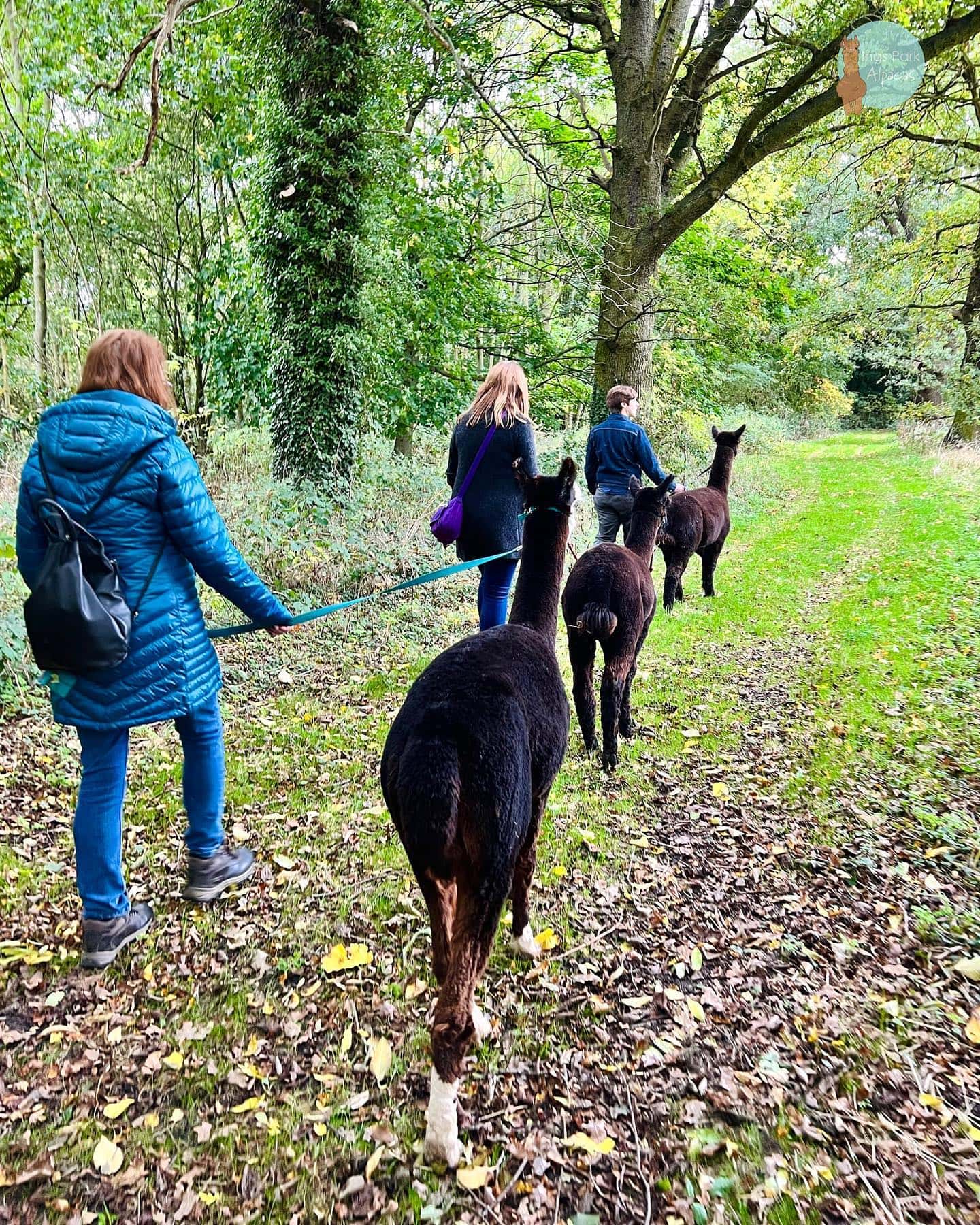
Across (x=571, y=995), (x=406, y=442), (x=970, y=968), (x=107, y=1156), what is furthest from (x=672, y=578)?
(x=107, y=1156)

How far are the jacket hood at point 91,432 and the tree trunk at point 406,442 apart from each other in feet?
28.9

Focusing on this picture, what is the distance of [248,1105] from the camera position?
95.5 inches

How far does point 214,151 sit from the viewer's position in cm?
1109

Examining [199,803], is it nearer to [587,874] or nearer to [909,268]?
[587,874]

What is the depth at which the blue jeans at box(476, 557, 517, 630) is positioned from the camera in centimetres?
504

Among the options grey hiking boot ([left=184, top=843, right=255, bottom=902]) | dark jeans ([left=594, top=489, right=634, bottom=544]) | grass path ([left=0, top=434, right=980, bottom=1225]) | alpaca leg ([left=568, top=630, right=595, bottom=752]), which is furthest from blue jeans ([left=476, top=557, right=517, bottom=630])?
grey hiking boot ([left=184, top=843, right=255, bottom=902])

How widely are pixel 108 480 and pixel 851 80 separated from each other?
8708 mm

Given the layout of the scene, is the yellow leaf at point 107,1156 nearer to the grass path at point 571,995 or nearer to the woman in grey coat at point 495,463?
the grass path at point 571,995

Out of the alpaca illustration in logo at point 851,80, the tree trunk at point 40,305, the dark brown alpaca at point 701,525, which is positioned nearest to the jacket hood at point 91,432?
the dark brown alpaca at point 701,525

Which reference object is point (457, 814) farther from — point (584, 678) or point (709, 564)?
point (709, 564)

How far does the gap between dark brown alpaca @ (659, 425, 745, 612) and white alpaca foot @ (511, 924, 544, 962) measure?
183 inches

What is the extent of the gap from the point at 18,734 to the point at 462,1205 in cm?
421

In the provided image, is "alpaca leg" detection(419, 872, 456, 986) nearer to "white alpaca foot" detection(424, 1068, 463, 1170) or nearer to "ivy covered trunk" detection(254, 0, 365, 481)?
"white alpaca foot" detection(424, 1068, 463, 1170)

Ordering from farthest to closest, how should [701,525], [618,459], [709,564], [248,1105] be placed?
[709,564] → [701,525] → [618,459] → [248,1105]
